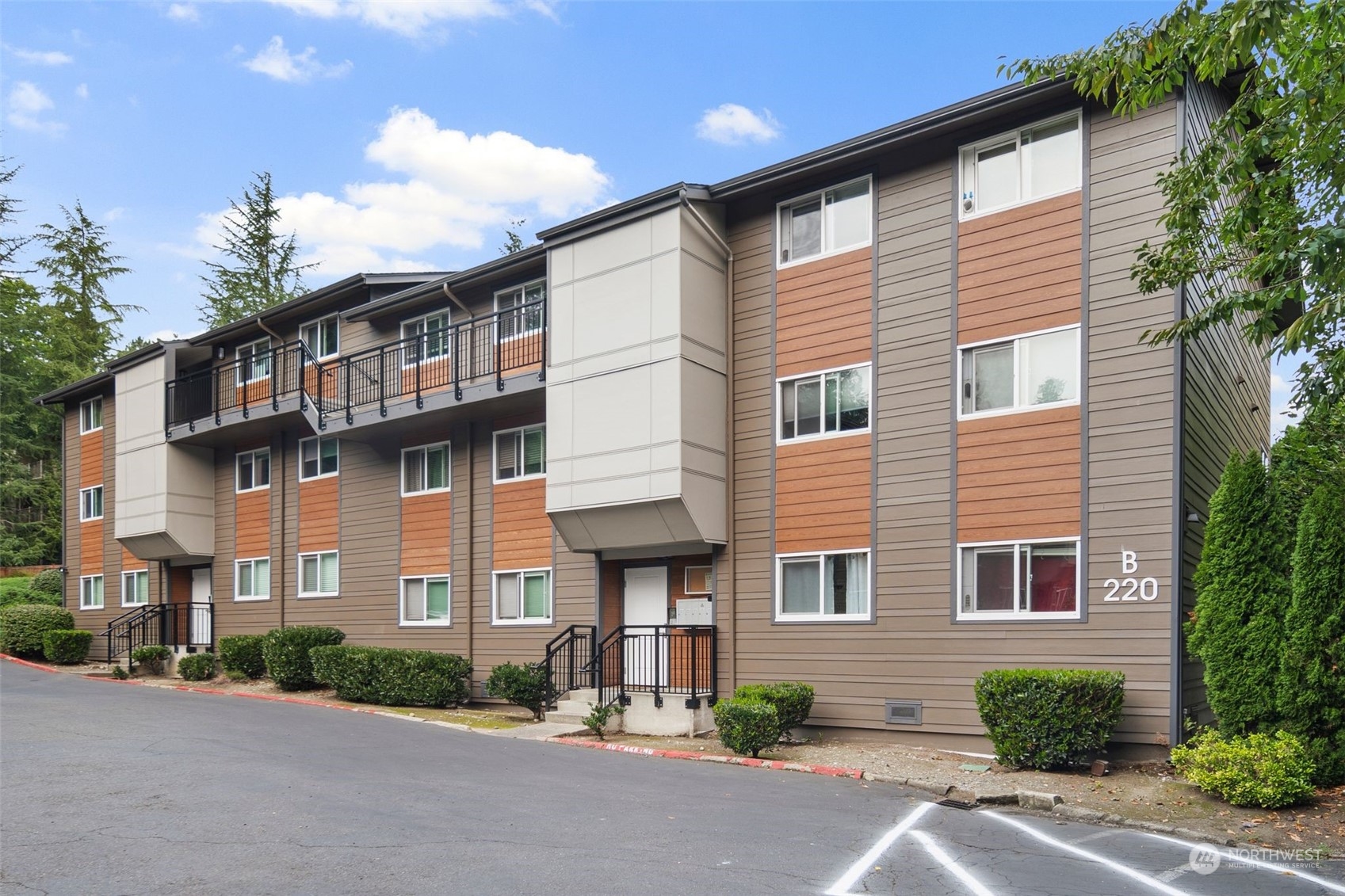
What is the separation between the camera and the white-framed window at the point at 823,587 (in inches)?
579

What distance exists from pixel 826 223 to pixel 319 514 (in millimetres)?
13464

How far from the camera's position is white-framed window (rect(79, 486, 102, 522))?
30.5 metres

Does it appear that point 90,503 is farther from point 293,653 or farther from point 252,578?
point 293,653

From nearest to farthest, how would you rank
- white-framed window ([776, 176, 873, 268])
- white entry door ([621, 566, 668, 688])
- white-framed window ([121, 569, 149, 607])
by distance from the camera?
white-framed window ([776, 176, 873, 268])
white entry door ([621, 566, 668, 688])
white-framed window ([121, 569, 149, 607])

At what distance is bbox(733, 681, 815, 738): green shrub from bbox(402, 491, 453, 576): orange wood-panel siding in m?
7.93

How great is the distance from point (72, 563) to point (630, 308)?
933 inches

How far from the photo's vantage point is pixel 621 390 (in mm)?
15953

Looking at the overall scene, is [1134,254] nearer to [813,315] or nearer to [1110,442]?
[1110,442]

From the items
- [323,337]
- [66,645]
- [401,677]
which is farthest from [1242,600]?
[66,645]

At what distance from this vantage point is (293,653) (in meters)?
20.9

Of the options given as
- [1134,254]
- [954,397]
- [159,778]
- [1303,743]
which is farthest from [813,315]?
[159,778]

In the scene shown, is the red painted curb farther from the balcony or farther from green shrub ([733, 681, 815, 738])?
the balcony

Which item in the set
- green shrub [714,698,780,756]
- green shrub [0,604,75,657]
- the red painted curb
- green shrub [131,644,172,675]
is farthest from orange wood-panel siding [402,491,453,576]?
green shrub [0,604,75,657]

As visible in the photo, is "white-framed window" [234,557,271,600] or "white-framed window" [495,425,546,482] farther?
"white-framed window" [234,557,271,600]
